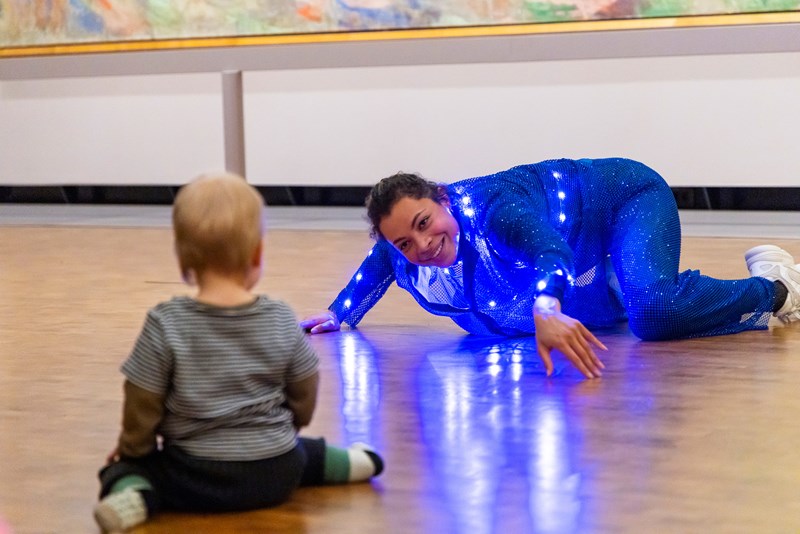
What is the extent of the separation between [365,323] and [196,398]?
2.04 metres

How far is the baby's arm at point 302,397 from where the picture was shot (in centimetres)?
195

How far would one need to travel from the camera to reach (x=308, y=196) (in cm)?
923

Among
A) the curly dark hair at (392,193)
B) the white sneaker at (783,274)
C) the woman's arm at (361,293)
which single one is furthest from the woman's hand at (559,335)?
the white sneaker at (783,274)

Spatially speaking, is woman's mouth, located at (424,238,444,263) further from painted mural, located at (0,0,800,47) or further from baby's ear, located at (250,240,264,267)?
painted mural, located at (0,0,800,47)

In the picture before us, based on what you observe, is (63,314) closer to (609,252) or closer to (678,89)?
(609,252)

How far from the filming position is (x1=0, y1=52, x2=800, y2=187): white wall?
774 cm

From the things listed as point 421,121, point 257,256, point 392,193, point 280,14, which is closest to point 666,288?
point 392,193

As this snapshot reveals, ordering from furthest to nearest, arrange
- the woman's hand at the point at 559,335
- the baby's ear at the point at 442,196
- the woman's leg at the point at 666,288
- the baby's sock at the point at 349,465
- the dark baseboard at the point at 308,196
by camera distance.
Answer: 1. the dark baseboard at the point at 308,196
2. the woman's leg at the point at 666,288
3. the baby's ear at the point at 442,196
4. the woman's hand at the point at 559,335
5. the baby's sock at the point at 349,465

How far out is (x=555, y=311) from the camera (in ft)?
9.09

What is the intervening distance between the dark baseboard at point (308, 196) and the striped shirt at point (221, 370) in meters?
6.58

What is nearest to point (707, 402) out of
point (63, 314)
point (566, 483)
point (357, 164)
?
point (566, 483)

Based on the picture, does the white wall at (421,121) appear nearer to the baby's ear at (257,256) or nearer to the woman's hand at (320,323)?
the woman's hand at (320,323)

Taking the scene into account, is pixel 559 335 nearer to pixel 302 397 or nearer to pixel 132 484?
pixel 302 397

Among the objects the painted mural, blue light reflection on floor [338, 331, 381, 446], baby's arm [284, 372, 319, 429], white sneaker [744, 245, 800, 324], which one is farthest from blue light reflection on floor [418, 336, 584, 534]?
the painted mural
